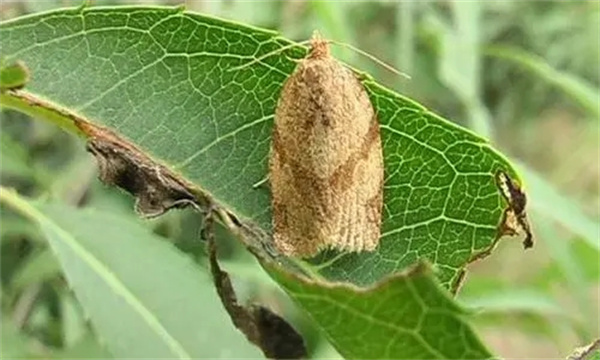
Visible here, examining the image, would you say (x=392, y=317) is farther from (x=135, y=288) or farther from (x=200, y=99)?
(x=135, y=288)

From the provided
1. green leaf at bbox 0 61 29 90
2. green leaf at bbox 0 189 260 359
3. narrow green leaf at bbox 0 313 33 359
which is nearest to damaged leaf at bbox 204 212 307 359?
green leaf at bbox 0 189 260 359

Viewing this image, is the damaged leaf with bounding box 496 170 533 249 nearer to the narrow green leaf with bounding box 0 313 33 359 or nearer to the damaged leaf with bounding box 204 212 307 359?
the damaged leaf with bounding box 204 212 307 359

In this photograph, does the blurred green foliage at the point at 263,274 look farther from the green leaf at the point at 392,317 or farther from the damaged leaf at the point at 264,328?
the green leaf at the point at 392,317

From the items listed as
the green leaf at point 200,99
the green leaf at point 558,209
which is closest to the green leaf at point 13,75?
the green leaf at point 200,99

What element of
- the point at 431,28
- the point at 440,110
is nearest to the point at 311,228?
the point at 431,28

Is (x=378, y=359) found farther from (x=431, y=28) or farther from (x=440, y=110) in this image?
(x=440, y=110)

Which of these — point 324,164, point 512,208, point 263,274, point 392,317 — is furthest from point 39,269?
point 392,317
